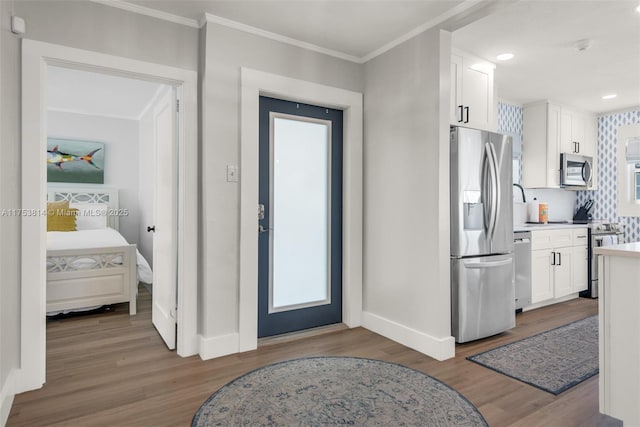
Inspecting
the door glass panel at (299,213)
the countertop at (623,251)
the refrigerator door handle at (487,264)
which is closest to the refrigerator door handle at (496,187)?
the refrigerator door handle at (487,264)

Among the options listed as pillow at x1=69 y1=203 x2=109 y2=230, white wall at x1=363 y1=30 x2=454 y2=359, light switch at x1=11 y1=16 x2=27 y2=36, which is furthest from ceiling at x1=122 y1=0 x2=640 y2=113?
pillow at x1=69 y1=203 x2=109 y2=230

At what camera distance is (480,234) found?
10.1ft

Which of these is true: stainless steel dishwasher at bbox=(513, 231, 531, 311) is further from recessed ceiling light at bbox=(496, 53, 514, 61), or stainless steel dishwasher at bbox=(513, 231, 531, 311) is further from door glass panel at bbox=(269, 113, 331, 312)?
door glass panel at bbox=(269, 113, 331, 312)

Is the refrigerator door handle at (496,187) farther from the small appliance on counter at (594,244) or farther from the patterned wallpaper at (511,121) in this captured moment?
the small appliance on counter at (594,244)

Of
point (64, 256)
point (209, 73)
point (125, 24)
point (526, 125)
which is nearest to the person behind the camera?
point (125, 24)

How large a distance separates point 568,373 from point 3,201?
139 inches

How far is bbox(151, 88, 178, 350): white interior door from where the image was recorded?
9.61 feet

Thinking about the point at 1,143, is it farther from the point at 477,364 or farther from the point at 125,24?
the point at 477,364

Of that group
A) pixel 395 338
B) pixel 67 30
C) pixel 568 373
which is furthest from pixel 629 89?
pixel 67 30

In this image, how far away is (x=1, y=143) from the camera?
1.96m

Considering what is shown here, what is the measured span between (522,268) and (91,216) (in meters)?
5.72

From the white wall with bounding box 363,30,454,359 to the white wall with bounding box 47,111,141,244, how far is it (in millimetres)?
4409

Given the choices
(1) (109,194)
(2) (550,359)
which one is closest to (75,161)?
(1) (109,194)

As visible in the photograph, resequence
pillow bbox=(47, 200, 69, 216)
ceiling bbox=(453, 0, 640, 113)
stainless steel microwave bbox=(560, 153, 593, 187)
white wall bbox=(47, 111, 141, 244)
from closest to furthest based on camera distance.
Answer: ceiling bbox=(453, 0, 640, 113) < stainless steel microwave bbox=(560, 153, 593, 187) < pillow bbox=(47, 200, 69, 216) < white wall bbox=(47, 111, 141, 244)
